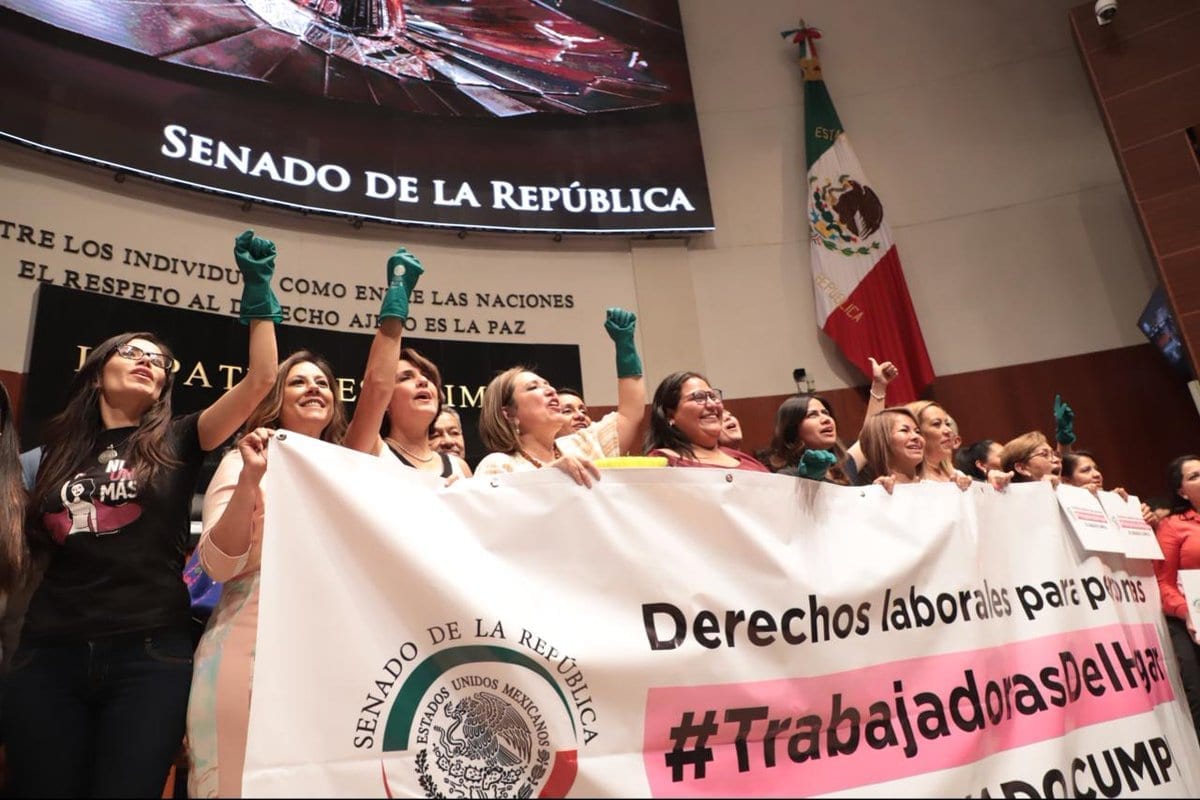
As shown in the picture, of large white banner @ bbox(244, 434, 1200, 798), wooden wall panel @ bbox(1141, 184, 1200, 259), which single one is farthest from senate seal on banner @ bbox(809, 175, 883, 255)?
large white banner @ bbox(244, 434, 1200, 798)

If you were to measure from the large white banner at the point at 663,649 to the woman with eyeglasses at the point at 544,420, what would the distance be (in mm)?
734

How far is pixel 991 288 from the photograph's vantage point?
6.42m

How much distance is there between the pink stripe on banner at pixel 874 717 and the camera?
5.72 feet

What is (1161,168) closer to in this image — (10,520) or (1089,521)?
(1089,521)

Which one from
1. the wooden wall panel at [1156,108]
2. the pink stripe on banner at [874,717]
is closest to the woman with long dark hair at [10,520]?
the pink stripe on banner at [874,717]

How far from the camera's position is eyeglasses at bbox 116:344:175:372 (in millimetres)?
2035

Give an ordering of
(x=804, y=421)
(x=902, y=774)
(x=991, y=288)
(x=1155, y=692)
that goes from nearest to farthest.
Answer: (x=902, y=774), (x=1155, y=692), (x=804, y=421), (x=991, y=288)

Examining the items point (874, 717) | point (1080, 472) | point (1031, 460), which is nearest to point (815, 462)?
point (874, 717)

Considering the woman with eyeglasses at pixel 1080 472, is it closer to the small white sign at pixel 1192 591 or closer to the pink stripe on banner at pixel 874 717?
the small white sign at pixel 1192 591

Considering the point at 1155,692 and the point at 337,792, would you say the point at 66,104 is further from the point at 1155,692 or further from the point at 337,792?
the point at 1155,692

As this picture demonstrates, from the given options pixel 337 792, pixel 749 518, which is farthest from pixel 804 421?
pixel 337 792

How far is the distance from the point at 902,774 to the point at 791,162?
19.3ft

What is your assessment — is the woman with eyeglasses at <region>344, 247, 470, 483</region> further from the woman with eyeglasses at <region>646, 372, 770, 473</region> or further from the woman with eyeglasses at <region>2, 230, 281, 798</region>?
the woman with eyeglasses at <region>646, 372, 770, 473</region>

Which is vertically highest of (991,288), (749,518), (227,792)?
(991,288)
